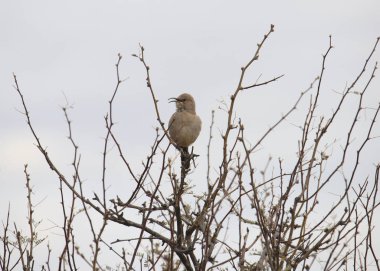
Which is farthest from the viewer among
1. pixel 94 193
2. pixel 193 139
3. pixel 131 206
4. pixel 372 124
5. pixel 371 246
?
pixel 193 139

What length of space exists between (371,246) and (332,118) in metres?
0.87

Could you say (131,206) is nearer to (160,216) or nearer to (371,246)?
(160,216)

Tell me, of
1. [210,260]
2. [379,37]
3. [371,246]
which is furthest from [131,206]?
[379,37]

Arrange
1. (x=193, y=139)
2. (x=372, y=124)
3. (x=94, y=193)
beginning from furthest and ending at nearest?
(x=193, y=139) < (x=94, y=193) < (x=372, y=124)

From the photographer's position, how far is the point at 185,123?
8.51 m

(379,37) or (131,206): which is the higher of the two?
(379,37)

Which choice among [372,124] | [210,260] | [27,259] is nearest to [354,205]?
[372,124]

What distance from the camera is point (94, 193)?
4637 millimetres

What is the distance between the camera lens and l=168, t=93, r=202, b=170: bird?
8.45m

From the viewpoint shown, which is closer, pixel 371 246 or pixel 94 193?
pixel 371 246

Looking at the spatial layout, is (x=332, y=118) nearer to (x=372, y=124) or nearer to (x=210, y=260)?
(x=372, y=124)

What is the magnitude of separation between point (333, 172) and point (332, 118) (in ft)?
1.26

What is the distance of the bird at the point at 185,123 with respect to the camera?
845 centimetres

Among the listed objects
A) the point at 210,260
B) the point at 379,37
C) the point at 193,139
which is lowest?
the point at 210,260
